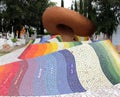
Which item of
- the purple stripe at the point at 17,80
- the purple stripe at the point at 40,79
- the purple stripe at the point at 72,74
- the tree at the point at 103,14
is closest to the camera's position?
the purple stripe at the point at 17,80

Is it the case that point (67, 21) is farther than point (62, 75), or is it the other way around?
point (67, 21)

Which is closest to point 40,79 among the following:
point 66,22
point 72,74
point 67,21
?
point 72,74

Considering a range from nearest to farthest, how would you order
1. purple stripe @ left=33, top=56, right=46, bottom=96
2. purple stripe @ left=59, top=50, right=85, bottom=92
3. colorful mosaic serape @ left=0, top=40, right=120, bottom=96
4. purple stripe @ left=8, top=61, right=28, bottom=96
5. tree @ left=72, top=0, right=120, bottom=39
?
purple stripe @ left=8, top=61, right=28, bottom=96 < purple stripe @ left=33, top=56, right=46, bottom=96 < colorful mosaic serape @ left=0, top=40, right=120, bottom=96 < purple stripe @ left=59, top=50, right=85, bottom=92 < tree @ left=72, top=0, right=120, bottom=39

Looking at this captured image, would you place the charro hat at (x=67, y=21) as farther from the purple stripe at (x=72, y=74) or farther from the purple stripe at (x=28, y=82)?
the purple stripe at (x=28, y=82)

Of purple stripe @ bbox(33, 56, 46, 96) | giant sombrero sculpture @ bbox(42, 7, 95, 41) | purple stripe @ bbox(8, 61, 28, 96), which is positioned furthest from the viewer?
giant sombrero sculpture @ bbox(42, 7, 95, 41)

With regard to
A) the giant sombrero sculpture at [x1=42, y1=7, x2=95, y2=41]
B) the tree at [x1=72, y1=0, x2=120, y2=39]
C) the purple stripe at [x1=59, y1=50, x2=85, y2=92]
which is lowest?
the tree at [x1=72, y1=0, x2=120, y2=39]

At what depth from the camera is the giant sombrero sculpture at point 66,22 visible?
24984 millimetres

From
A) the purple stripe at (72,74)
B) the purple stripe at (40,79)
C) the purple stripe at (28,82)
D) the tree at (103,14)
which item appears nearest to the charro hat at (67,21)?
the tree at (103,14)

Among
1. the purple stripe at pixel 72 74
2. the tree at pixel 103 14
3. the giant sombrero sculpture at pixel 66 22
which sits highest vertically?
the purple stripe at pixel 72 74

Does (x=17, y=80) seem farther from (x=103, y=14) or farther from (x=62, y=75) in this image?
(x=103, y=14)

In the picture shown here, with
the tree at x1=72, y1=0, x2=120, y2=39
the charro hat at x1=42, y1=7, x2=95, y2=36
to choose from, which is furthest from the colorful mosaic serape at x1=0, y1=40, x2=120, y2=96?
the tree at x1=72, y1=0, x2=120, y2=39

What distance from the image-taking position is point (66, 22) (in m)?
25.3

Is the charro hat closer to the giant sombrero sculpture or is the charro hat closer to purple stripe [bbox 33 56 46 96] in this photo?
the giant sombrero sculpture

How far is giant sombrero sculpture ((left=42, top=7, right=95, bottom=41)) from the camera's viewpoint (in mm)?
24984
